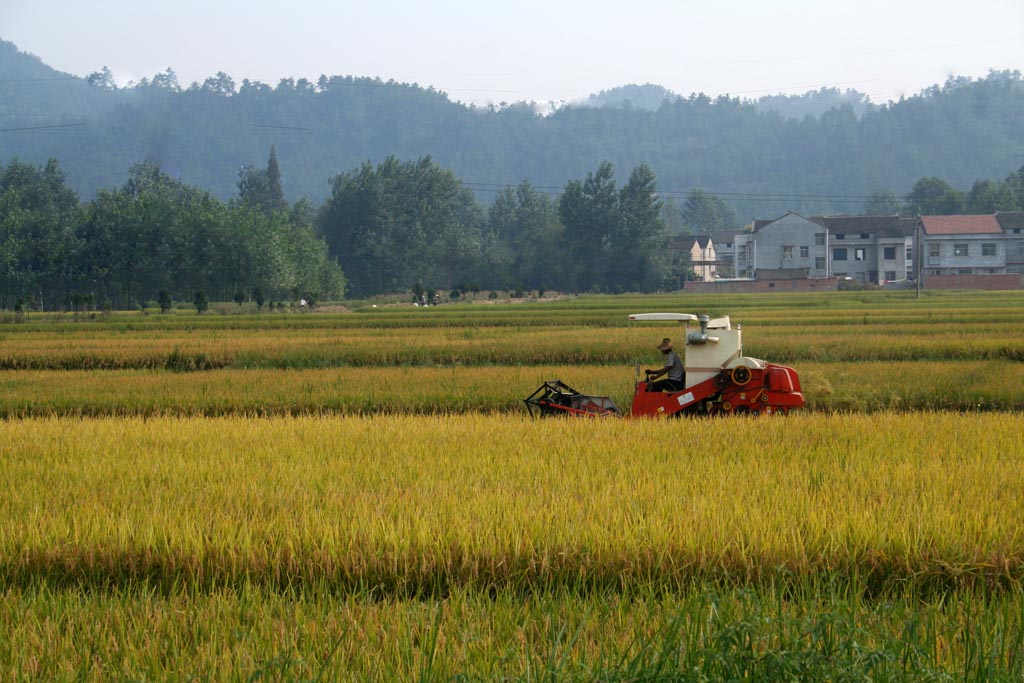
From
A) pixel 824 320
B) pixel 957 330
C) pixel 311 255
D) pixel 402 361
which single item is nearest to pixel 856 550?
pixel 402 361

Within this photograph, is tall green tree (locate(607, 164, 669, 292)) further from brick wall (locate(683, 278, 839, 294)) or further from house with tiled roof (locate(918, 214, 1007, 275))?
house with tiled roof (locate(918, 214, 1007, 275))

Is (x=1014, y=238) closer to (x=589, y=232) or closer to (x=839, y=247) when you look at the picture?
(x=839, y=247)

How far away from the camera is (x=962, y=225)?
91.2 meters

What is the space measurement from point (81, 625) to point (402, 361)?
61.2 ft

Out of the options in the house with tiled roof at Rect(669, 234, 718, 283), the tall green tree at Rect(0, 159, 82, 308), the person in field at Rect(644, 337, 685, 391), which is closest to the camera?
the person in field at Rect(644, 337, 685, 391)

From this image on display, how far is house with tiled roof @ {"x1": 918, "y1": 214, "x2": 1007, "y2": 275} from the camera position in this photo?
90250mm

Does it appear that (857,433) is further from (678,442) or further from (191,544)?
(191,544)

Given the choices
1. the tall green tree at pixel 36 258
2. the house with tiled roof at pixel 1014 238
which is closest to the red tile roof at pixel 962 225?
the house with tiled roof at pixel 1014 238

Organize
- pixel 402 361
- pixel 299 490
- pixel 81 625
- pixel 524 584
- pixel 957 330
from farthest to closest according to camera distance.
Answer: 1. pixel 957 330
2. pixel 402 361
3. pixel 299 490
4. pixel 524 584
5. pixel 81 625

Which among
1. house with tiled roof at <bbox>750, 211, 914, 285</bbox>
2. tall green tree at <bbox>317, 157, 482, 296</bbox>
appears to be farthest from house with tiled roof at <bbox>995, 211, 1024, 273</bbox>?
tall green tree at <bbox>317, 157, 482, 296</bbox>

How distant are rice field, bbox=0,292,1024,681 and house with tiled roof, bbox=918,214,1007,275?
8712cm

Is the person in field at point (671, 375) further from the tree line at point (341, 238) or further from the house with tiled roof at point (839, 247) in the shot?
the house with tiled roof at point (839, 247)

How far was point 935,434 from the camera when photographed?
10.0 metres

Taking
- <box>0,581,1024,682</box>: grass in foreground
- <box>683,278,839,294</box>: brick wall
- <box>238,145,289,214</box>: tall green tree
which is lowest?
<box>0,581,1024,682</box>: grass in foreground
